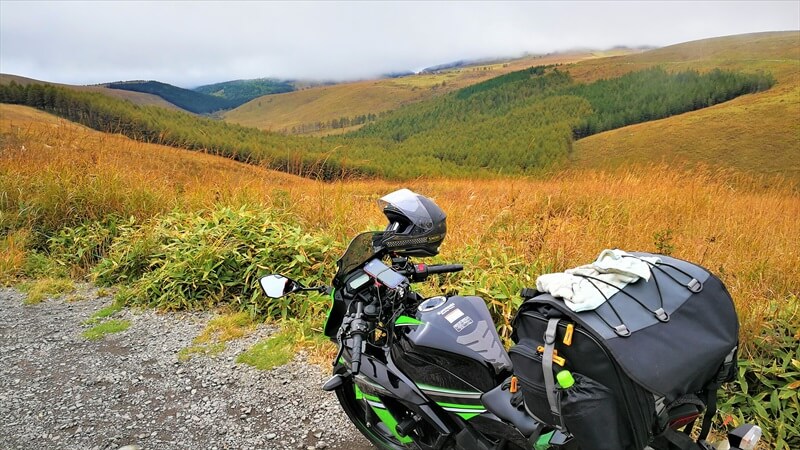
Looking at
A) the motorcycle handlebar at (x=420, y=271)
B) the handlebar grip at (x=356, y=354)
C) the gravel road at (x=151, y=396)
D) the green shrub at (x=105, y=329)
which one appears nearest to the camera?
the handlebar grip at (x=356, y=354)

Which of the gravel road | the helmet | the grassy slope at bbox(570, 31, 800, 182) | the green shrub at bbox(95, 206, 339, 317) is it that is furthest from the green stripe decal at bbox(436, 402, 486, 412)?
the grassy slope at bbox(570, 31, 800, 182)

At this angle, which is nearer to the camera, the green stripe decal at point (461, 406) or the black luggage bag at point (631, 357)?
the black luggage bag at point (631, 357)

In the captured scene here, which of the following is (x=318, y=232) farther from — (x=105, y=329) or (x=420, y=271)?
(x=420, y=271)

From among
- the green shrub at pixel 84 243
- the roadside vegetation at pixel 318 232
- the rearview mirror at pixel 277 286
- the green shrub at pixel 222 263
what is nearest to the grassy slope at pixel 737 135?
the roadside vegetation at pixel 318 232

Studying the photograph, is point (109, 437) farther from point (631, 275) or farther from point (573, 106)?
point (573, 106)

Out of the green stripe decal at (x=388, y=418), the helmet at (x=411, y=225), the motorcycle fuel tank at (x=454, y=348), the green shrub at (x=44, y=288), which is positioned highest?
the helmet at (x=411, y=225)

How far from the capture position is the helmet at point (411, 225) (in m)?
2.12

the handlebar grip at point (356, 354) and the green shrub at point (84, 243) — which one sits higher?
the handlebar grip at point (356, 354)

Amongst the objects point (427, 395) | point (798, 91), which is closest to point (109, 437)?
point (427, 395)

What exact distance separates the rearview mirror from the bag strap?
1.20 meters

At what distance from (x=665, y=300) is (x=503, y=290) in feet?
8.23

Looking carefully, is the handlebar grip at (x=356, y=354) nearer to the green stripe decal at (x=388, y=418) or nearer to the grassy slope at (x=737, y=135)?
the green stripe decal at (x=388, y=418)

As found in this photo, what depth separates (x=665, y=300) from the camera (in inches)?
61.3

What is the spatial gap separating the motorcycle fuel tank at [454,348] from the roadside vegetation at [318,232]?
74.2 inches
